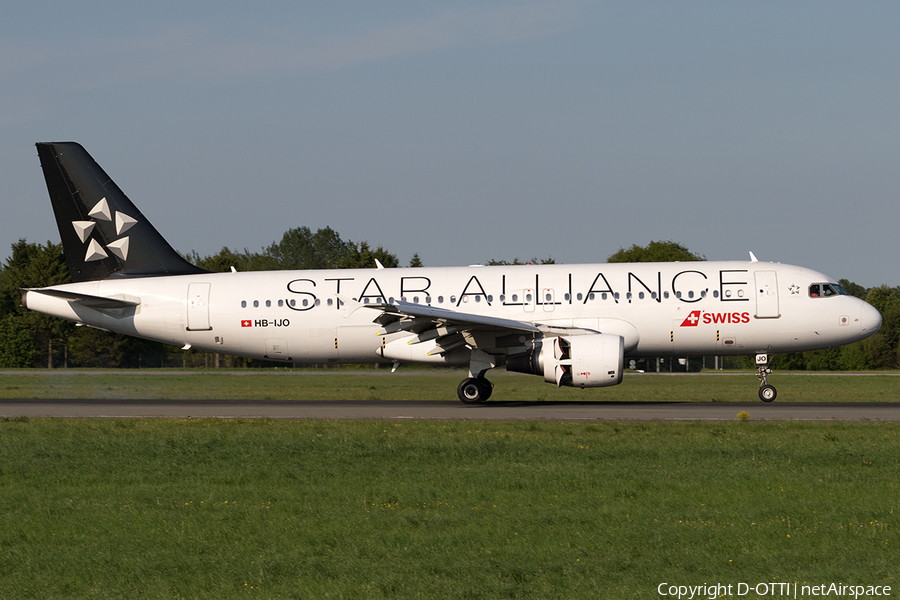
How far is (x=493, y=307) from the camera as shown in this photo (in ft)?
86.5

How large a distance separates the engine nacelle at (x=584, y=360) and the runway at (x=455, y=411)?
0.84 m

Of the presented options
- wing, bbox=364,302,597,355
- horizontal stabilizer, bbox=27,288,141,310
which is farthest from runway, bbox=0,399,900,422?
horizontal stabilizer, bbox=27,288,141,310

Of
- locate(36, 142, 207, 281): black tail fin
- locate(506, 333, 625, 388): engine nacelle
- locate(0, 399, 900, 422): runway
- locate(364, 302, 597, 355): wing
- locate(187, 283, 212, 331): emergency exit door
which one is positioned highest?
locate(36, 142, 207, 281): black tail fin

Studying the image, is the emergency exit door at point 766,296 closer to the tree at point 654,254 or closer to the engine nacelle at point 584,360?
the engine nacelle at point 584,360

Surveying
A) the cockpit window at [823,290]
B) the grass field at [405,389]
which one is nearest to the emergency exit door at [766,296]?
the cockpit window at [823,290]

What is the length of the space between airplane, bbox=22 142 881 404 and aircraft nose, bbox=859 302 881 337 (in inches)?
1.8

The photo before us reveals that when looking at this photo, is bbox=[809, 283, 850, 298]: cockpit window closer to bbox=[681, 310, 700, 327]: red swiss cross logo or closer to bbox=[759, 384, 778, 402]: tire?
bbox=[759, 384, 778, 402]: tire

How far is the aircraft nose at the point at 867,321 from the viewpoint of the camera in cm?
2569

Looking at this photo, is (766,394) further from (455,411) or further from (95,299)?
(95,299)

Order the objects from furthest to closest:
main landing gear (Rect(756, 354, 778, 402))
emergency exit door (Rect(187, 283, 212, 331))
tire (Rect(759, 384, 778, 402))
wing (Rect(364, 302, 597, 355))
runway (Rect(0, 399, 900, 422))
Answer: emergency exit door (Rect(187, 283, 212, 331)) < tire (Rect(759, 384, 778, 402)) < main landing gear (Rect(756, 354, 778, 402)) < wing (Rect(364, 302, 597, 355)) < runway (Rect(0, 399, 900, 422))

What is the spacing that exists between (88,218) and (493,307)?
1343 cm

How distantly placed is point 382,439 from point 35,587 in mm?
9537

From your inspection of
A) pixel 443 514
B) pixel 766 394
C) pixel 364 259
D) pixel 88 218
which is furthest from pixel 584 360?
pixel 364 259

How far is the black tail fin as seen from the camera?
28438mm
